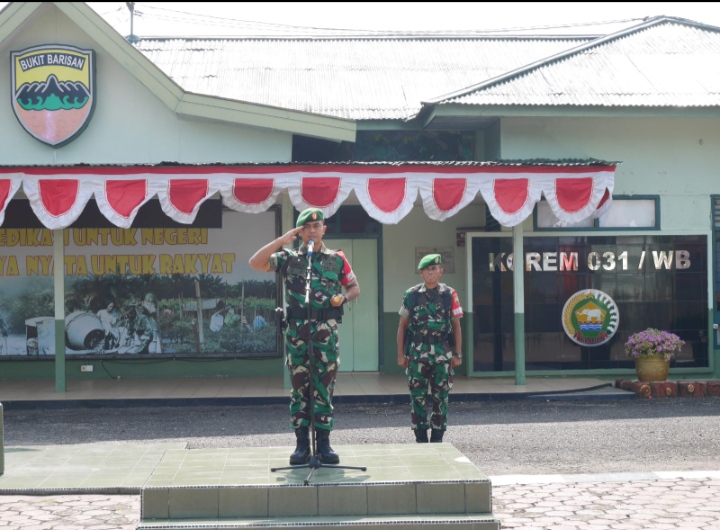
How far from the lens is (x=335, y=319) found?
715 centimetres

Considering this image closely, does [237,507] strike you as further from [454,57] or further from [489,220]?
[454,57]

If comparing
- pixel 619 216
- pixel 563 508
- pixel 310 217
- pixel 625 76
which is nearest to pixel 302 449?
pixel 310 217

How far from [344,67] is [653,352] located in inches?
334

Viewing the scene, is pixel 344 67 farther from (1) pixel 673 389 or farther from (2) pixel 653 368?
(1) pixel 673 389

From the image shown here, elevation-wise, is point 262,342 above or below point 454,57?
below

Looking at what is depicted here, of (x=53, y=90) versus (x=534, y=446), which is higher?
(x=53, y=90)

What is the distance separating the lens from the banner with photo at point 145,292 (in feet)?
53.4

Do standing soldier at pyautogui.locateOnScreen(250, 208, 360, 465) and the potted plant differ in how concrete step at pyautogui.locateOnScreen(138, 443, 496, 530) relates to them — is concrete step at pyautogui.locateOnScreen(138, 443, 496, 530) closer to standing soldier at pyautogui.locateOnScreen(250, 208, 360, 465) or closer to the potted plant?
standing soldier at pyautogui.locateOnScreen(250, 208, 360, 465)

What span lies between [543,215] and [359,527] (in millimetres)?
10177

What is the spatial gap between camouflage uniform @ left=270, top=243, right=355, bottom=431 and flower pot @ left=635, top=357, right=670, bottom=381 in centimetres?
863

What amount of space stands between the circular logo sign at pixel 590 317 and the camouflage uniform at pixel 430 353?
24.4 ft

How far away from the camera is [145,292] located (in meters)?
16.4

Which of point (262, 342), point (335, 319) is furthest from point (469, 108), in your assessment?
point (335, 319)

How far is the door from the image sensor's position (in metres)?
16.8
